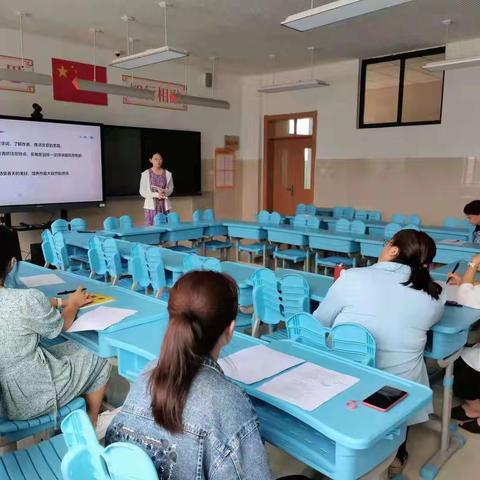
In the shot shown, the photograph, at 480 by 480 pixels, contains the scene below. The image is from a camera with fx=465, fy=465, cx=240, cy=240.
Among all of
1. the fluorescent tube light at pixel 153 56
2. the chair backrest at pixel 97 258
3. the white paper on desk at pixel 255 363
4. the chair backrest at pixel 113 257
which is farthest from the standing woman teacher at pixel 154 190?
the white paper on desk at pixel 255 363

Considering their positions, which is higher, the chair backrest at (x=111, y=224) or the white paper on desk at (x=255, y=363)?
the white paper on desk at (x=255, y=363)

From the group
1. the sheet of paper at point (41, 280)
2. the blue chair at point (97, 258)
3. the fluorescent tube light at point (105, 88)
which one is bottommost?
the blue chair at point (97, 258)

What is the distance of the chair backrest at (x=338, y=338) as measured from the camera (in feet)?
5.73

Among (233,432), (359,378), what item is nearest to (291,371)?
(359,378)

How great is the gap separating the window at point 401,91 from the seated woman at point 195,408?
705 centimetres

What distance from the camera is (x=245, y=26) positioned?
239 inches

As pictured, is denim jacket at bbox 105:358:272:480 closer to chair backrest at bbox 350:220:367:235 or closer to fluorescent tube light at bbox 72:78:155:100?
chair backrest at bbox 350:220:367:235

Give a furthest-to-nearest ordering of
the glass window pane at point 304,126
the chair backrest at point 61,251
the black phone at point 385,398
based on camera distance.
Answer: the glass window pane at point 304,126 → the chair backrest at point 61,251 → the black phone at point 385,398

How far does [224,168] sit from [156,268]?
6.12m

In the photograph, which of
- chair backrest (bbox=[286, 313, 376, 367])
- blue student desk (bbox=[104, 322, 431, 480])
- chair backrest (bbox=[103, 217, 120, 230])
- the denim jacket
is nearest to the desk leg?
chair backrest (bbox=[286, 313, 376, 367])

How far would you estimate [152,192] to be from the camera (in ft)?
21.4

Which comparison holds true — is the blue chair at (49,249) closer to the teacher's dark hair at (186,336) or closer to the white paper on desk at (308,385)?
the white paper on desk at (308,385)

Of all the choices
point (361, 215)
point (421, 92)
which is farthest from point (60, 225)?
point (421, 92)

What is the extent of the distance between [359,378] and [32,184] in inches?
242
